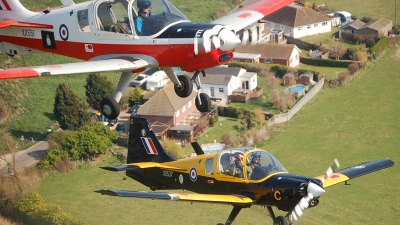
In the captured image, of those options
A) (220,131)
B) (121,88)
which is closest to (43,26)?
(121,88)

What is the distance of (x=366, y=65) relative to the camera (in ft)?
270

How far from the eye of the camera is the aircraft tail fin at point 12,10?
34594mm

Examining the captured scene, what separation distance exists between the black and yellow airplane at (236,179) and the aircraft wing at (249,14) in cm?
471

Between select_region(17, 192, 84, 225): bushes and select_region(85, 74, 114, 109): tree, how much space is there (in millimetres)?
17031

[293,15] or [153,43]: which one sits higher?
[153,43]

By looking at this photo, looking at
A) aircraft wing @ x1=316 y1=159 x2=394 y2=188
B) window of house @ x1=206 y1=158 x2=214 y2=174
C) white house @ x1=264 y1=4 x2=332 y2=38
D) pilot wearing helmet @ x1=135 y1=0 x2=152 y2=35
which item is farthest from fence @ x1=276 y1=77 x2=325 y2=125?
pilot wearing helmet @ x1=135 y1=0 x2=152 y2=35

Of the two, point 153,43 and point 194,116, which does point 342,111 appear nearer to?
point 194,116

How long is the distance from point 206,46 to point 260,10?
6.50 metres

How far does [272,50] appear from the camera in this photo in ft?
275

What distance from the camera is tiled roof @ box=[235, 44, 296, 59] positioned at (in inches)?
3241

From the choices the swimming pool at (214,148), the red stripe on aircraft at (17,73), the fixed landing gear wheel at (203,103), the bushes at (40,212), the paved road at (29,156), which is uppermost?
the red stripe on aircraft at (17,73)

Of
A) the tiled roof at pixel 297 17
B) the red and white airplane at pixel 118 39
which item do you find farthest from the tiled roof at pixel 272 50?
the red and white airplane at pixel 118 39

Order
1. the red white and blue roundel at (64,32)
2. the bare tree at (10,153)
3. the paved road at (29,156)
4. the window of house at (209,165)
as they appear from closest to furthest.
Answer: the window of house at (209,165) < the red white and blue roundel at (64,32) < the bare tree at (10,153) < the paved road at (29,156)

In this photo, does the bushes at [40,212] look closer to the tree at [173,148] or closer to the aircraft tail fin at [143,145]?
the aircraft tail fin at [143,145]
